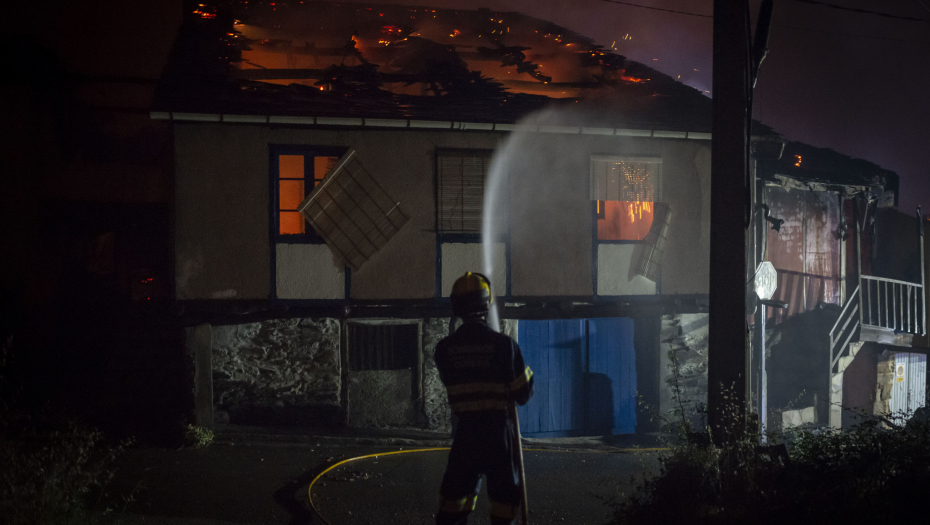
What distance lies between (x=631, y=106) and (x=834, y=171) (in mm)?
7004

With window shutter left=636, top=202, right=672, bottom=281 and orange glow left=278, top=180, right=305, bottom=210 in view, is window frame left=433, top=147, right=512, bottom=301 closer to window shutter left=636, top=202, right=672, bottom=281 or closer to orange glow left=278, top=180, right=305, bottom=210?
orange glow left=278, top=180, right=305, bottom=210

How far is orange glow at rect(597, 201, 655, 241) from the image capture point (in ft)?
34.6

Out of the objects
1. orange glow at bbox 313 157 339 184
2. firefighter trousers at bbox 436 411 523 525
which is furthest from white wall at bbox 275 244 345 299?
firefighter trousers at bbox 436 411 523 525

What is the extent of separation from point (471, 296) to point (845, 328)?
13071 mm

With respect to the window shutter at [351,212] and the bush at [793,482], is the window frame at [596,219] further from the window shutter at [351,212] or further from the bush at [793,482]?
the bush at [793,482]

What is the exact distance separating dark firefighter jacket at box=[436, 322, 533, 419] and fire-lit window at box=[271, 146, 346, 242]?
567 centimetres

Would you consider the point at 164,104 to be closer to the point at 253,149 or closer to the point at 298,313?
the point at 253,149

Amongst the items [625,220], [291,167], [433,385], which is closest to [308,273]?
[291,167]

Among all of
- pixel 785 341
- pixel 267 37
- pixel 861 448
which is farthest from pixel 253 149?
pixel 785 341

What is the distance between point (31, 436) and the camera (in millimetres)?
8188

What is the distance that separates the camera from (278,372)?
9.31m

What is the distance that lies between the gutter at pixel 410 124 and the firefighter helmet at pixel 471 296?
538 centimetres

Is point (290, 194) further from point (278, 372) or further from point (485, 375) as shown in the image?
point (485, 375)

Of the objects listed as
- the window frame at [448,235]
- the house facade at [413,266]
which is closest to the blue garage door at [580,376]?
the house facade at [413,266]
